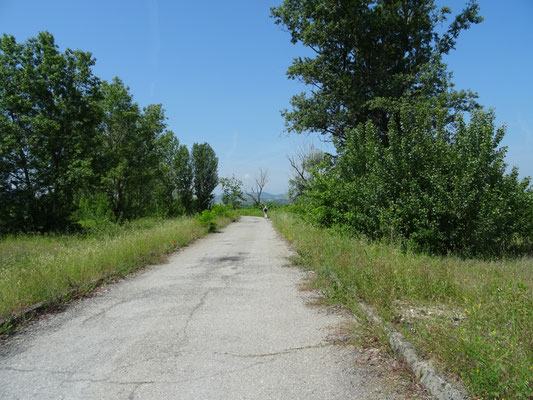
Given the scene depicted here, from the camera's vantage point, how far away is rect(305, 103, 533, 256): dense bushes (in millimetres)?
8867

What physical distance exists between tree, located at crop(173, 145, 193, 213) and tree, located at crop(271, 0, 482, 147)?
111 feet

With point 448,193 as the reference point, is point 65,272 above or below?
below

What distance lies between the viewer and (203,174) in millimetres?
56594

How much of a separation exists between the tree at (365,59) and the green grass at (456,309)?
13.4 meters

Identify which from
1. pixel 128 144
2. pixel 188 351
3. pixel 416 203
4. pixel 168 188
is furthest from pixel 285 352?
pixel 168 188

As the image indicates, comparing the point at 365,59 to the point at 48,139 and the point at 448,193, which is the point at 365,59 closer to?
the point at 448,193

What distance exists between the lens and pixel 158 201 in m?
44.9

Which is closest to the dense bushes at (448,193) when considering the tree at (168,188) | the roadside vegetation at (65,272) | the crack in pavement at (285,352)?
the crack in pavement at (285,352)

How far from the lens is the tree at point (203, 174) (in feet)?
184

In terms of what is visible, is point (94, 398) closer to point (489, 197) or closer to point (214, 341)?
point (214, 341)

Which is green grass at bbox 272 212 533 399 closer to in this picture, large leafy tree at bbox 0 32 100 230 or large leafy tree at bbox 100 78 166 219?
large leafy tree at bbox 0 32 100 230

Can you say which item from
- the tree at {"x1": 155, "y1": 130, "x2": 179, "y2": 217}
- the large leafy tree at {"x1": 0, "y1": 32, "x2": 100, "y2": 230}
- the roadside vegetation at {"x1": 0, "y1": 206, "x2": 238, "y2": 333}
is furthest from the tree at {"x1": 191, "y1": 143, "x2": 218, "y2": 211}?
the roadside vegetation at {"x1": 0, "y1": 206, "x2": 238, "y2": 333}

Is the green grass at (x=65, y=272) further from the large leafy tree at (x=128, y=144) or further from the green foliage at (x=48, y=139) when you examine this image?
the large leafy tree at (x=128, y=144)

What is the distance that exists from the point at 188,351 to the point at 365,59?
21.2 metres
